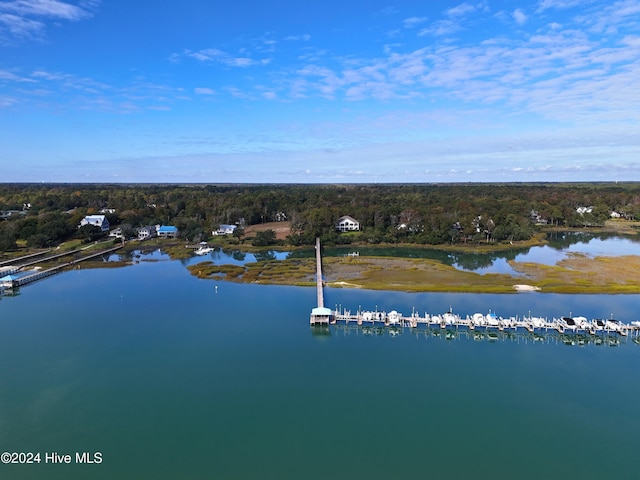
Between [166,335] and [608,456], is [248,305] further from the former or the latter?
[608,456]

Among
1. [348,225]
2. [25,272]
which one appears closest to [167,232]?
[25,272]

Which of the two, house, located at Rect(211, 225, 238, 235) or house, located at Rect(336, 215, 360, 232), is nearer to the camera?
house, located at Rect(211, 225, 238, 235)

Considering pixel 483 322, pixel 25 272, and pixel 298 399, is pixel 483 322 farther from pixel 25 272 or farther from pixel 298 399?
pixel 25 272

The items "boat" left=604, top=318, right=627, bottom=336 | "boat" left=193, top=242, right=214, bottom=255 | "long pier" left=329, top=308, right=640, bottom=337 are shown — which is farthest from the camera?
"boat" left=193, top=242, right=214, bottom=255

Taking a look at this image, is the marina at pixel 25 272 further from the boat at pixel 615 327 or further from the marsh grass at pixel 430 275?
the boat at pixel 615 327

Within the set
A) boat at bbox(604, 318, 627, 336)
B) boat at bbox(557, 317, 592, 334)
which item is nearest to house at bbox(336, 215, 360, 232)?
boat at bbox(557, 317, 592, 334)

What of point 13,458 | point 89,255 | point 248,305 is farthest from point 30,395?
point 89,255

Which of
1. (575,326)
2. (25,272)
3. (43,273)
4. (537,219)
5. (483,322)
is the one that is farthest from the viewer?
(537,219)

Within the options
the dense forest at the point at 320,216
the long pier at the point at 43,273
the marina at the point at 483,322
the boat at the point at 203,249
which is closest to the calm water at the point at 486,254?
the boat at the point at 203,249

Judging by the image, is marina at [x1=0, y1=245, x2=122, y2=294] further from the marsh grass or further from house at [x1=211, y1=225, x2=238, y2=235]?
house at [x1=211, y1=225, x2=238, y2=235]
